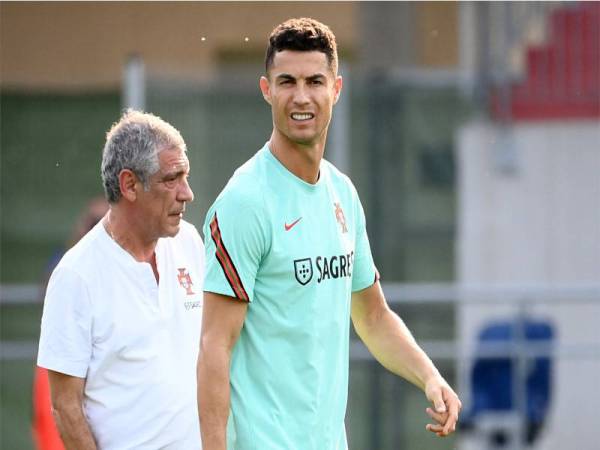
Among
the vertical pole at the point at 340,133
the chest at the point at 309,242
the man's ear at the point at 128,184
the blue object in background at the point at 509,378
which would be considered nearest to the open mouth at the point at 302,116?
the chest at the point at 309,242

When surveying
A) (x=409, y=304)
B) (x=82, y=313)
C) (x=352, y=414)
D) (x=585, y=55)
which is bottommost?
(x=352, y=414)

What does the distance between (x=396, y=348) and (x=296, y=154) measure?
77cm

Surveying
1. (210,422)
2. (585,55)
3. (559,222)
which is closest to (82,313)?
(210,422)

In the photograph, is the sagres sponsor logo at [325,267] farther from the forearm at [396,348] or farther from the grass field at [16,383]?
the grass field at [16,383]

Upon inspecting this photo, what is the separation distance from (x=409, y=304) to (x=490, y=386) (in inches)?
32.1

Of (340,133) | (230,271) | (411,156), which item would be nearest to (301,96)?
(230,271)

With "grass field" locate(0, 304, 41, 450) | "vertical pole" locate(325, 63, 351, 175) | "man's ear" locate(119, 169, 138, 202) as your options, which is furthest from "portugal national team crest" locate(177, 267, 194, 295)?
"grass field" locate(0, 304, 41, 450)

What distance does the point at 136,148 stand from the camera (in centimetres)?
425

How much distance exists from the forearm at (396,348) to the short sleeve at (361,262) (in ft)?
0.45

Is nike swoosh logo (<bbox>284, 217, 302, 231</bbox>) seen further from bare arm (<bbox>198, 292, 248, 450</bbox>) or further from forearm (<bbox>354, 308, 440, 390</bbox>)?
forearm (<bbox>354, 308, 440, 390</bbox>)

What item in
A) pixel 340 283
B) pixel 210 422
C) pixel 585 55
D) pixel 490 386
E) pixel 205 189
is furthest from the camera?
pixel 585 55

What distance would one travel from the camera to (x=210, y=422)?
12.3 ft

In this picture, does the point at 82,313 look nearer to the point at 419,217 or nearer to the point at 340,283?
the point at 340,283

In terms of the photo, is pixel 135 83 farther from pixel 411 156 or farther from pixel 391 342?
pixel 391 342
